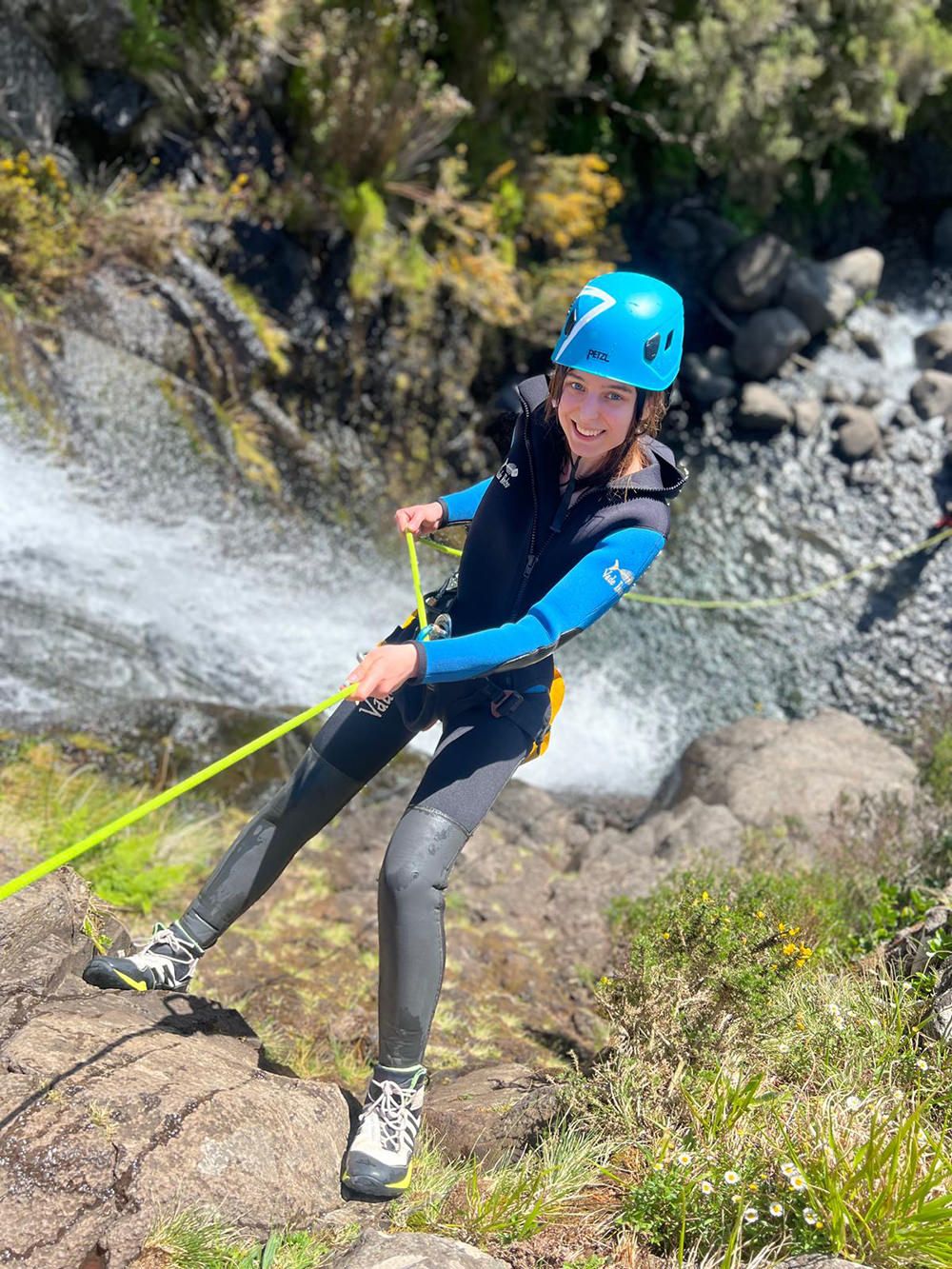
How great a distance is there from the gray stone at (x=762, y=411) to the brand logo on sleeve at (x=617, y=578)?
9894mm

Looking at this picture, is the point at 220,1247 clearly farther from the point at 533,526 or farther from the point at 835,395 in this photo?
the point at 835,395

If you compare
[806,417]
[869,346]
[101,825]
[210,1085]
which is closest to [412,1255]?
[210,1085]

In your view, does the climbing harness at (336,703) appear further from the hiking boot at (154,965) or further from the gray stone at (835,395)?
the gray stone at (835,395)

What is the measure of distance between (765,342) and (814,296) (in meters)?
1.09

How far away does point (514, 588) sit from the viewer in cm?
306

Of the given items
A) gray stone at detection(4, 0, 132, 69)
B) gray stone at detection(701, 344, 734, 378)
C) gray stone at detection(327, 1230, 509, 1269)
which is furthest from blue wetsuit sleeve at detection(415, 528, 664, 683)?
gray stone at detection(701, 344, 734, 378)

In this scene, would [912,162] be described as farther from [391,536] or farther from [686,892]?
[686,892]

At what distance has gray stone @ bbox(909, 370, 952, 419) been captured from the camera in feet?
41.6

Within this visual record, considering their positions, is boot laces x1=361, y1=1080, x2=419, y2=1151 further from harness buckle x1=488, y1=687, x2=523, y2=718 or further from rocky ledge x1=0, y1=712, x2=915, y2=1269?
harness buckle x1=488, y1=687, x2=523, y2=718

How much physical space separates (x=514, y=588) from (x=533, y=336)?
8334mm

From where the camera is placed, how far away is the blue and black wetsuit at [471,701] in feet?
9.07

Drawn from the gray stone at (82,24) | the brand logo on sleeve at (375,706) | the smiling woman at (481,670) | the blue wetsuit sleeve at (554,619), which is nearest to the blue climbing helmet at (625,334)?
the smiling woman at (481,670)

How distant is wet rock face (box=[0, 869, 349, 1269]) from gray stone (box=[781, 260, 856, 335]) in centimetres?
1197

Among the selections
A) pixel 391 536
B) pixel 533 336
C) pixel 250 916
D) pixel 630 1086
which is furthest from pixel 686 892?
pixel 533 336
